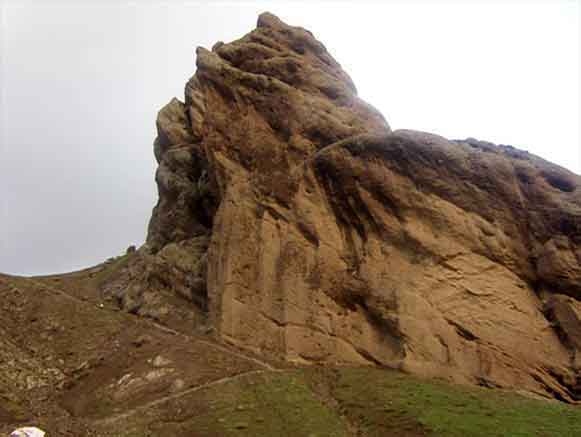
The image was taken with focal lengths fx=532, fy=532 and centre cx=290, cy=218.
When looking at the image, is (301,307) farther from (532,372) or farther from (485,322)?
(532,372)

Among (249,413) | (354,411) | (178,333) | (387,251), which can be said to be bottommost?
(354,411)

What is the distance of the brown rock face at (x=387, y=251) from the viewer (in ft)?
111

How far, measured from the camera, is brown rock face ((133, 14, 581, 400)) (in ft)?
111

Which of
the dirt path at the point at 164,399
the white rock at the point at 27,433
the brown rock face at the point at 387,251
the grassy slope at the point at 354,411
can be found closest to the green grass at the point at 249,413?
the grassy slope at the point at 354,411

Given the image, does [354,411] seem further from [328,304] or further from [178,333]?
[178,333]

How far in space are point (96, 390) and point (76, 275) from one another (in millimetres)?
28180

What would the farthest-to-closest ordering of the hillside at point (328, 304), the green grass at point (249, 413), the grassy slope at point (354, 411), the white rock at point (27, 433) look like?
the hillside at point (328, 304) → the green grass at point (249, 413) → the grassy slope at point (354, 411) → the white rock at point (27, 433)

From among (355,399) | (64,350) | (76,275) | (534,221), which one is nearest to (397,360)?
(355,399)

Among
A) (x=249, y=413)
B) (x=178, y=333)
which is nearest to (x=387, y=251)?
(x=249, y=413)

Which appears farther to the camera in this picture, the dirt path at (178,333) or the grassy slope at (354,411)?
the dirt path at (178,333)

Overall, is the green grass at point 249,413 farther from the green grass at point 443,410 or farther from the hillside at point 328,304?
the green grass at point 443,410

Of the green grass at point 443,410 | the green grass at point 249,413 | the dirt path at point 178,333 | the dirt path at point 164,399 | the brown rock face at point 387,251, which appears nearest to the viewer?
the green grass at point 443,410

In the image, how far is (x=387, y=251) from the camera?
37.8 metres

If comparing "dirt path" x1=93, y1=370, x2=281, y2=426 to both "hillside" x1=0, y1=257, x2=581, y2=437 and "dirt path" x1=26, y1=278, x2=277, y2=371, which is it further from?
"dirt path" x1=26, y1=278, x2=277, y2=371
